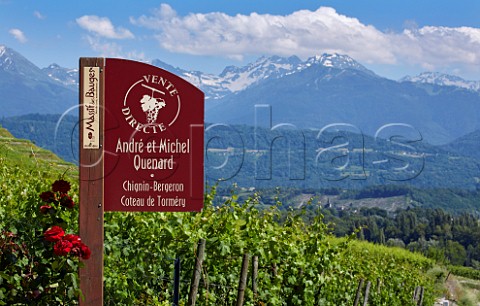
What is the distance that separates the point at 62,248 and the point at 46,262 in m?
0.49

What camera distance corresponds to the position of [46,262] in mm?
4145

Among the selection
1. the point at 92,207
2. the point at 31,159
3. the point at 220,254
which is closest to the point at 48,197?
the point at 92,207

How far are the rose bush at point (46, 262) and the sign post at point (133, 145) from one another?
0.63 feet

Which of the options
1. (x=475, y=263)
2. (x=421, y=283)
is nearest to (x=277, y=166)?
(x=475, y=263)

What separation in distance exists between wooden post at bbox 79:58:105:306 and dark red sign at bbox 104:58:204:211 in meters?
0.05

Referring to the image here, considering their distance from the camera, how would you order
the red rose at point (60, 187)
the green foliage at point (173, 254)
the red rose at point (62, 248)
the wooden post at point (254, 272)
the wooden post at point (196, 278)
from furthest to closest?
the wooden post at point (254, 272), the wooden post at point (196, 278), the red rose at point (60, 187), the green foliage at point (173, 254), the red rose at point (62, 248)

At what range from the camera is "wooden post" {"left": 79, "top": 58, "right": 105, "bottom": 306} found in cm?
413

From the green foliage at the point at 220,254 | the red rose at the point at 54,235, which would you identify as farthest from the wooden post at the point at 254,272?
the red rose at the point at 54,235

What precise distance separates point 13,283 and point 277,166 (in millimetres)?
191990

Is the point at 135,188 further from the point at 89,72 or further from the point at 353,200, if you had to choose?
the point at 353,200

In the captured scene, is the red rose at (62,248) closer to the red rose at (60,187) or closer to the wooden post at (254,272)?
the red rose at (60,187)

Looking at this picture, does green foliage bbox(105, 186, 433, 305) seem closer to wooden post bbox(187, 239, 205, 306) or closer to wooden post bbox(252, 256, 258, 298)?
wooden post bbox(252, 256, 258, 298)

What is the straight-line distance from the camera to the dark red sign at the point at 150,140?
422 cm

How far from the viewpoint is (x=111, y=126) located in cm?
421
